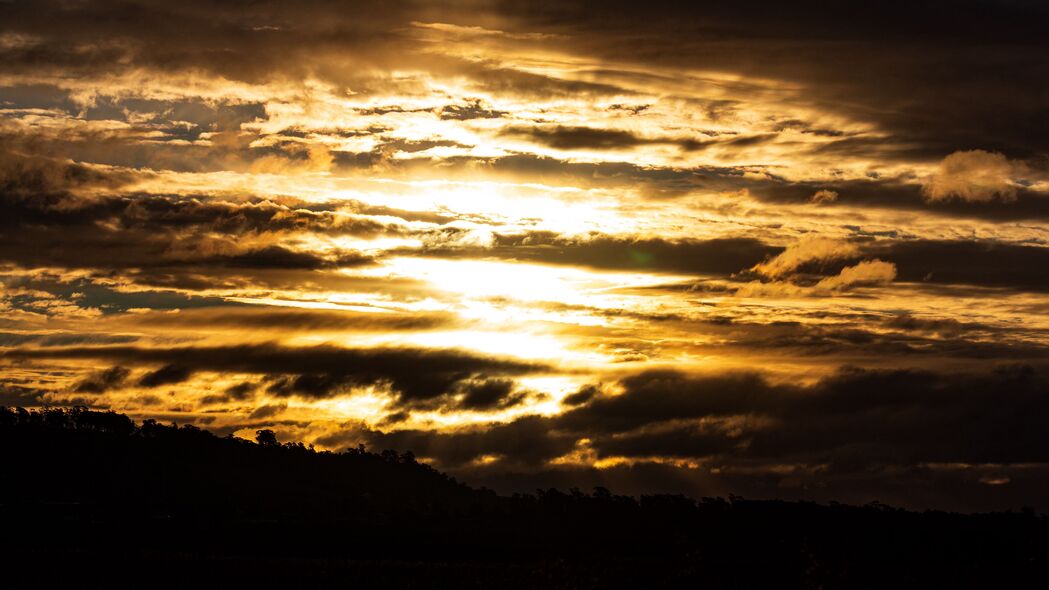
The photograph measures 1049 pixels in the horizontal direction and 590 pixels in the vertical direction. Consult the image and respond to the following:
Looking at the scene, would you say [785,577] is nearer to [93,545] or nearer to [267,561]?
[267,561]

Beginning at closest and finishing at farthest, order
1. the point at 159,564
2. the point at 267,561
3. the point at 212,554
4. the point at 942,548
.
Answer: the point at 159,564, the point at 267,561, the point at 212,554, the point at 942,548

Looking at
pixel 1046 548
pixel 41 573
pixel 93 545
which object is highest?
pixel 41 573

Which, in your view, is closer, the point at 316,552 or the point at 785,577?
the point at 785,577

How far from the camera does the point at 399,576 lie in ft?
392

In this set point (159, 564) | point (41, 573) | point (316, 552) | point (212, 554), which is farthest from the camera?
point (316, 552)

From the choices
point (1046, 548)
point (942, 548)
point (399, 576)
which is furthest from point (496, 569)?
point (1046, 548)

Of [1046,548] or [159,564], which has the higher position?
[159,564]

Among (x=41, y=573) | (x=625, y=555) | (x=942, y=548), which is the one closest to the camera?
(x=41, y=573)

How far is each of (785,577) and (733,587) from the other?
11475mm

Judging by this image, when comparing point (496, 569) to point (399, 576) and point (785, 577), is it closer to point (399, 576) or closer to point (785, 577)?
point (399, 576)

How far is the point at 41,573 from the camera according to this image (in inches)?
4279

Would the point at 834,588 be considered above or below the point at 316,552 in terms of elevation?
above

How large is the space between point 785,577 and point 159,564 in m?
63.5

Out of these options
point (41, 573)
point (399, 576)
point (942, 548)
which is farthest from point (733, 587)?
point (942, 548)
